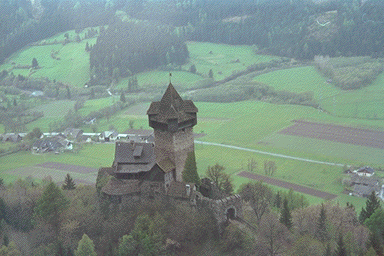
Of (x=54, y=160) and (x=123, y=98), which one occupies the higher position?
(x=123, y=98)

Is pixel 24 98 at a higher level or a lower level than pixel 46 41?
lower

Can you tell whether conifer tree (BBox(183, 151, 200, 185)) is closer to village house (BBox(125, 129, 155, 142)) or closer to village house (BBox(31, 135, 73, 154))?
village house (BBox(125, 129, 155, 142))

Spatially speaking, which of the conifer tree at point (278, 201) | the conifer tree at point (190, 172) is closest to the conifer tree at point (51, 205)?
the conifer tree at point (190, 172)

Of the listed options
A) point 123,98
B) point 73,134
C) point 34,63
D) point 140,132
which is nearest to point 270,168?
point 140,132

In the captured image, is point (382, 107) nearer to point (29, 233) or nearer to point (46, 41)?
point (29, 233)

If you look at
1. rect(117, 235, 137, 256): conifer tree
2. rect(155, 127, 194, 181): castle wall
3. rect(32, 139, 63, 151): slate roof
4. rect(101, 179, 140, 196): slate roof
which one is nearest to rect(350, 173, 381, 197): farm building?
rect(155, 127, 194, 181): castle wall

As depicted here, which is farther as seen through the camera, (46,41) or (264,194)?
(46,41)

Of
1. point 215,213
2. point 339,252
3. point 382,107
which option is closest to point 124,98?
point 382,107

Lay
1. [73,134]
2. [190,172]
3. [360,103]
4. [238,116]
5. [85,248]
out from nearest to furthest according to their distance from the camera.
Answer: [85,248], [190,172], [73,134], [360,103], [238,116]

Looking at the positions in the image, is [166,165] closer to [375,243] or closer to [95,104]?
[375,243]
